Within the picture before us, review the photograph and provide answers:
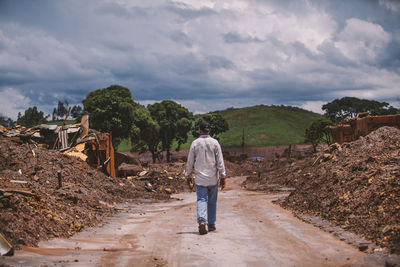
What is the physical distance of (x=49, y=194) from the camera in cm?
927

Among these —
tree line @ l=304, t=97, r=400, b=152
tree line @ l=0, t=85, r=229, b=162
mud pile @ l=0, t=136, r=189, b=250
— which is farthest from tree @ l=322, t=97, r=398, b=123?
mud pile @ l=0, t=136, r=189, b=250

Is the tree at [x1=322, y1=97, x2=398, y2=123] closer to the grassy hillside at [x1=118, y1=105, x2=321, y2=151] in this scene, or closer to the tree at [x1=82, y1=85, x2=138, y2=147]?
the grassy hillside at [x1=118, y1=105, x2=321, y2=151]

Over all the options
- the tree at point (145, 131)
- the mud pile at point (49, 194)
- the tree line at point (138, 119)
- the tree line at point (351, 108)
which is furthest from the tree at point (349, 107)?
the mud pile at point (49, 194)

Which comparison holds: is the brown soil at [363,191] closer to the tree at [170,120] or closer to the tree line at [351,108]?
the tree at [170,120]

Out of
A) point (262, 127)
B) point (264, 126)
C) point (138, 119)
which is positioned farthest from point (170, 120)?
point (264, 126)

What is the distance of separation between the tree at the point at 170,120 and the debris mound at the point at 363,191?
3534 cm

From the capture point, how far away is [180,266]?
5.00 meters

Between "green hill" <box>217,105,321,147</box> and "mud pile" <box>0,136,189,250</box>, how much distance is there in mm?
68986

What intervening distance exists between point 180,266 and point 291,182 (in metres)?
17.8

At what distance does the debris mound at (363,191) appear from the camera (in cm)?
677

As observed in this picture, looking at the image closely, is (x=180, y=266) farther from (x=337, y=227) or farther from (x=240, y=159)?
(x=240, y=159)

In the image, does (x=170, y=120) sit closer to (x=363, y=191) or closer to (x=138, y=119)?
(x=138, y=119)

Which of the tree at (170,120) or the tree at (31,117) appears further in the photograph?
the tree at (31,117)

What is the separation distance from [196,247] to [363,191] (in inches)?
191
